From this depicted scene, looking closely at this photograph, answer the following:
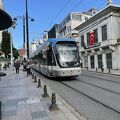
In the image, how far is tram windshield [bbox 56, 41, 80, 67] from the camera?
20827 millimetres

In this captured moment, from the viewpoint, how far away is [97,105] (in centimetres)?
1069

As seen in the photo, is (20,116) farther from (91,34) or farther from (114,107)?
(91,34)

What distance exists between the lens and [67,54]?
69.2ft

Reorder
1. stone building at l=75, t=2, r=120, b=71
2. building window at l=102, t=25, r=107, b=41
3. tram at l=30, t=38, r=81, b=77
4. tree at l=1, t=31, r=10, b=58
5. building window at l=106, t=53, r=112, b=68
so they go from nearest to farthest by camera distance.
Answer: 1. tram at l=30, t=38, r=81, b=77
2. stone building at l=75, t=2, r=120, b=71
3. building window at l=106, t=53, r=112, b=68
4. building window at l=102, t=25, r=107, b=41
5. tree at l=1, t=31, r=10, b=58

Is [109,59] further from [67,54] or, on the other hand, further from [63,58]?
[63,58]

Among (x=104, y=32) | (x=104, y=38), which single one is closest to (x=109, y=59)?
(x=104, y=38)

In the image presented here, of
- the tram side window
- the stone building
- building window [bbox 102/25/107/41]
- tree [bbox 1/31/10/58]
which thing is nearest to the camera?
the tram side window

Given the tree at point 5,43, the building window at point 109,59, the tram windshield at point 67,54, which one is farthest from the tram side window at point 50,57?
the tree at point 5,43

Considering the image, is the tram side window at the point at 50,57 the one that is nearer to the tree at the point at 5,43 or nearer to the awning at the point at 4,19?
the awning at the point at 4,19

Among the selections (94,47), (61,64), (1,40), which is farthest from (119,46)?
(1,40)

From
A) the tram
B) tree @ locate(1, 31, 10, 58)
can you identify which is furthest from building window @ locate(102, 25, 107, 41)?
tree @ locate(1, 31, 10, 58)

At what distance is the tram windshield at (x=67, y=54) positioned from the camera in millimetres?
20827

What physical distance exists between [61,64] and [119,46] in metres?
20.0

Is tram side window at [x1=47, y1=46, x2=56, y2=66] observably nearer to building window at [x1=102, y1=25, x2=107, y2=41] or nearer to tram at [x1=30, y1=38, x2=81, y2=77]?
tram at [x1=30, y1=38, x2=81, y2=77]
